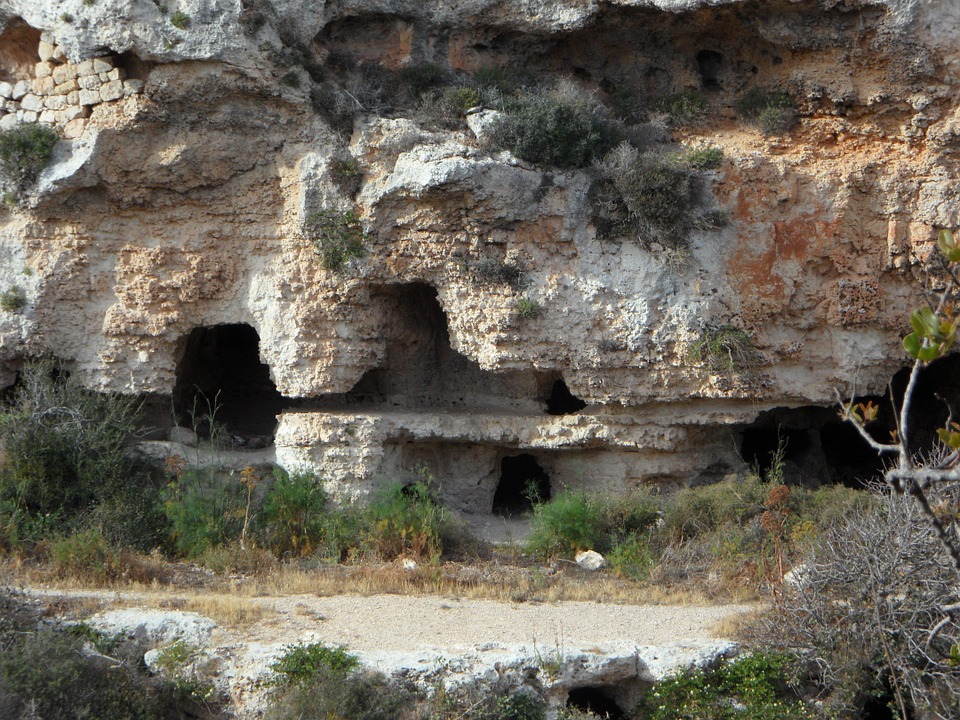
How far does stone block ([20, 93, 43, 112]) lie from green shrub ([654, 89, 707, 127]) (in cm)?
677

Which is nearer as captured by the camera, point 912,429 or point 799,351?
point 799,351

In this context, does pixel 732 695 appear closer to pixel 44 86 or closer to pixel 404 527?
pixel 404 527

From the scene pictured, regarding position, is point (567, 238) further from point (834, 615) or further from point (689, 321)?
point (834, 615)

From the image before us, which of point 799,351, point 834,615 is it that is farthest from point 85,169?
point 834,615

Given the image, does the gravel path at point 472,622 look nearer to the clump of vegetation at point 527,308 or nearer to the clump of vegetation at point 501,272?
Result: the clump of vegetation at point 527,308

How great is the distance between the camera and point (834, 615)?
734cm

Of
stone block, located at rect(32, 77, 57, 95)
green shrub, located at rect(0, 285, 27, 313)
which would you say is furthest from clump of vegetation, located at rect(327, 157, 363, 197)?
green shrub, located at rect(0, 285, 27, 313)

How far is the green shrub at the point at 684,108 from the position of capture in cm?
1164

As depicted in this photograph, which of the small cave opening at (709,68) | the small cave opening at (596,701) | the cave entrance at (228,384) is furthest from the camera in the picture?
the cave entrance at (228,384)

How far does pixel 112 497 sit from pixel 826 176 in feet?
26.2

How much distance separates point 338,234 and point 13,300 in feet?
11.9

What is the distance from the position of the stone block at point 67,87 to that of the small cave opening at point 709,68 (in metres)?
6.86

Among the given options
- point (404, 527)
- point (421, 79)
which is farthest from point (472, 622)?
point (421, 79)

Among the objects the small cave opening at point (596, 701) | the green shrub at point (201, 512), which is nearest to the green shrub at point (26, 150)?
the green shrub at point (201, 512)
